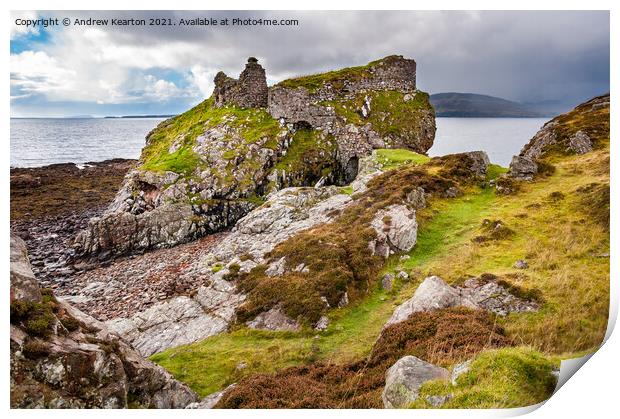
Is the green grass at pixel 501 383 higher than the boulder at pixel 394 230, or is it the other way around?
the boulder at pixel 394 230

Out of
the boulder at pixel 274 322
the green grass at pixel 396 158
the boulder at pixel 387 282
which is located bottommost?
the boulder at pixel 274 322

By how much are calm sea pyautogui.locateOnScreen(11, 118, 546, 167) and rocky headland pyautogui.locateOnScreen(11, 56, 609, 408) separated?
6.63 ft

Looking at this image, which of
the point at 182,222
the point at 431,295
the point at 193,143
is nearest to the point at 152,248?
the point at 182,222

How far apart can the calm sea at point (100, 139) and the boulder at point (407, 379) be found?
17.2m

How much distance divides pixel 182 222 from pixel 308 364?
83.1ft

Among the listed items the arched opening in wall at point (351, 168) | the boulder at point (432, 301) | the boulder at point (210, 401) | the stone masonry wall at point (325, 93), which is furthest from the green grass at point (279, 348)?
the stone masonry wall at point (325, 93)

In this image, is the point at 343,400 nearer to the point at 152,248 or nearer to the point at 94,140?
the point at 152,248

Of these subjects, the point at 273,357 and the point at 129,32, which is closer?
the point at 273,357

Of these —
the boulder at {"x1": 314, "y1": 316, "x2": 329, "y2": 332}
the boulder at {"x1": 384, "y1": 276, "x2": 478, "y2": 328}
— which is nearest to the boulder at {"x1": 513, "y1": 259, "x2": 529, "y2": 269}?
the boulder at {"x1": 384, "y1": 276, "x2": 478, "y2": 328}

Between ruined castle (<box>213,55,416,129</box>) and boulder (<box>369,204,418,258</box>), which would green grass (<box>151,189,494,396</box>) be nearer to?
boulder (<box>369,204,418,258</box>)

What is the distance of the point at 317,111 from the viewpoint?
44.0 meters

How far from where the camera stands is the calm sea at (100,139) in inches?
777

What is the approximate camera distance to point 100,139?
33500mm

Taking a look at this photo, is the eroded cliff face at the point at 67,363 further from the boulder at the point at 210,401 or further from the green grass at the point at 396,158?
the green grass at the point at 396,158
